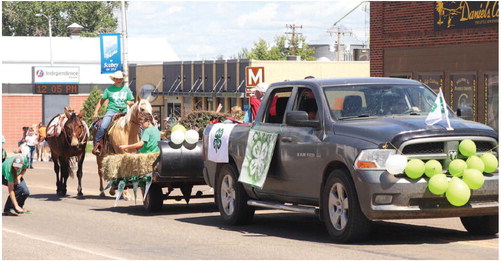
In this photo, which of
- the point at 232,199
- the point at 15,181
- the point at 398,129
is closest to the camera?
the point at 398,129

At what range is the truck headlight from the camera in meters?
12.3

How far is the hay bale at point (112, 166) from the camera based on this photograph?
1856 centimetres

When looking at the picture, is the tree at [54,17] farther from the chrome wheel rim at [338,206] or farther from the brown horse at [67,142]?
the chrome wheel rim at [338,206]

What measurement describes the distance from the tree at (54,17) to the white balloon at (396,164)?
109452mm

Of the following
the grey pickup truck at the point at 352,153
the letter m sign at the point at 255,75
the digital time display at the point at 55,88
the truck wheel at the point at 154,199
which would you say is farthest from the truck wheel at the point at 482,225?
the digital time display at the point at 55,88

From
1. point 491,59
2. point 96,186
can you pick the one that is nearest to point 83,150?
point 96,186

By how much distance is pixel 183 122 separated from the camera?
29.5 meters

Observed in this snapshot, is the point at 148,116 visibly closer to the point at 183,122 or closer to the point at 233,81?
the point at 183,122

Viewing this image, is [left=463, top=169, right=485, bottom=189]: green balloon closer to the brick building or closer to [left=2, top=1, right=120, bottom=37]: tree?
the brick building

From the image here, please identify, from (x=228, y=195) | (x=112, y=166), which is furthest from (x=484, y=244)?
(x=112, y=166)

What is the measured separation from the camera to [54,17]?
400 feet

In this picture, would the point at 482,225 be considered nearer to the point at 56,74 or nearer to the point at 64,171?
the point at 64,171

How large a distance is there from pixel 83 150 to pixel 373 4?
17849 mm

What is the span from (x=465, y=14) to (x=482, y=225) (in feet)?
73.6
